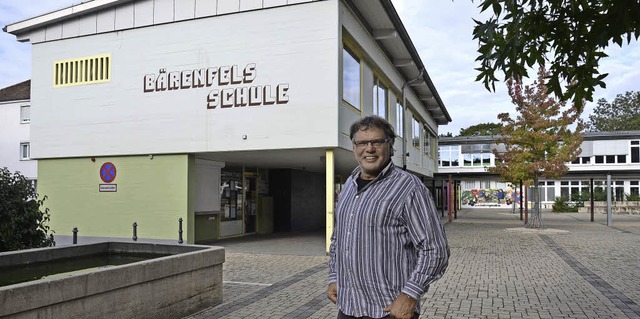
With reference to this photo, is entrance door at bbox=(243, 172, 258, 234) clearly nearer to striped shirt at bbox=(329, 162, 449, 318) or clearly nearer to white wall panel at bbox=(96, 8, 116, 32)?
white wall panel at bbox=(96, 8, 116, 32)

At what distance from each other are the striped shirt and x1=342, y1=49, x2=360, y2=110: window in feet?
37.0

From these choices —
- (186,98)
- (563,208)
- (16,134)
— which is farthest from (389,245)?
(563,208)

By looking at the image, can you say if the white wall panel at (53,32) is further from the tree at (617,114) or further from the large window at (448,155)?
the tree at (617,114)

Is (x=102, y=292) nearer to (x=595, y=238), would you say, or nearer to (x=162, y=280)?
(x=162, y=280)

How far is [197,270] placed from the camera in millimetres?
6945

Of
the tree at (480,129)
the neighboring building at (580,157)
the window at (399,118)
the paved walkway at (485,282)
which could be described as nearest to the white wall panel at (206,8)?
the paved walkway at (485,282)

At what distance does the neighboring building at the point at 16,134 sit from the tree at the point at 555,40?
35.3 meters

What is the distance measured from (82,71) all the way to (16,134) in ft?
71.9

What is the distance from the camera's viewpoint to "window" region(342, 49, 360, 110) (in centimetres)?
1434

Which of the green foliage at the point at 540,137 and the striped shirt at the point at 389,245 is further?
the green foliage at the point at 540,137

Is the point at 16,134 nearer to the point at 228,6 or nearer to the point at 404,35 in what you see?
the point at 228,6

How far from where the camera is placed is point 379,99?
18.9 meters

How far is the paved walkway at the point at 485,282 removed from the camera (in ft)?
23.7

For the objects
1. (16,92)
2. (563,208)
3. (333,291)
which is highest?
(16,92)
